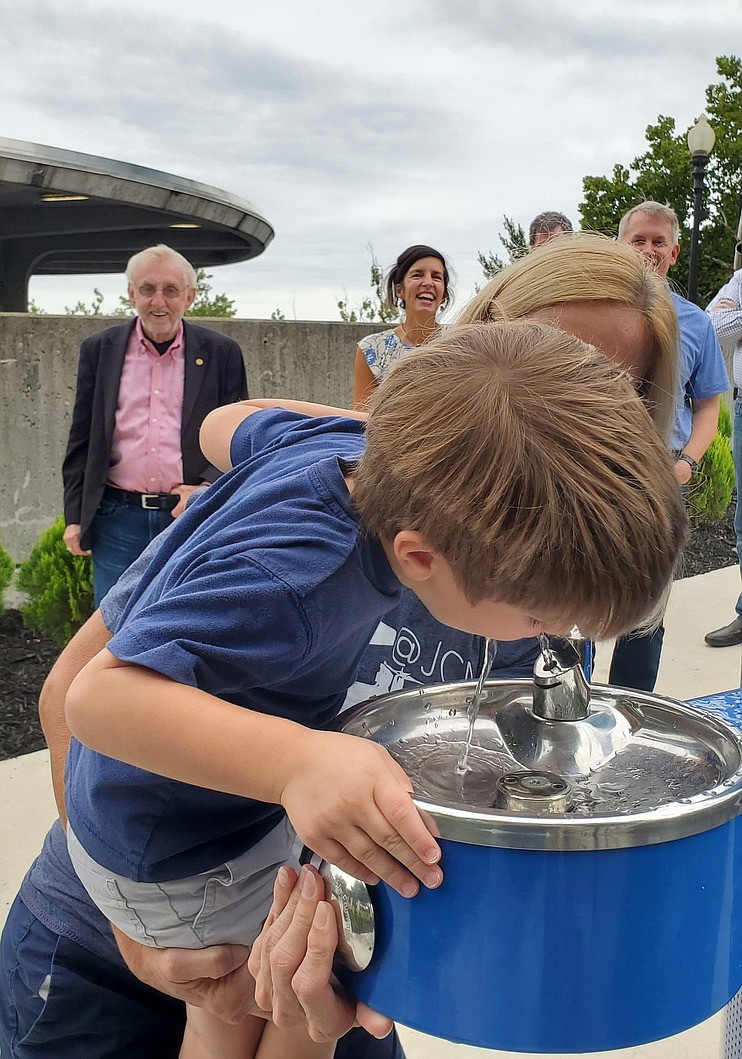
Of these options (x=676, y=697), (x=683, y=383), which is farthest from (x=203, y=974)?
(x=683, y=383)

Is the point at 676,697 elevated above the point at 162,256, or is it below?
below

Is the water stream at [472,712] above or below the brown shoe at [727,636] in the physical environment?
above

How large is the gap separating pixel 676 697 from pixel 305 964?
273 centimetres

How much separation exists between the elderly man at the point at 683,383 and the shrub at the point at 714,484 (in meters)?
3.01

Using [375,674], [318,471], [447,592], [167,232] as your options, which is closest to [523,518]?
[447,592]

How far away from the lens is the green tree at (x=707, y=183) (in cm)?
2411

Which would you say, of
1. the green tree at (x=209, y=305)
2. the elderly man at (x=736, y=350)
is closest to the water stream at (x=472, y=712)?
the elderly man at (x=736, y=350)

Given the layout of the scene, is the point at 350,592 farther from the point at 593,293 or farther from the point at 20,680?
the point at 20,680

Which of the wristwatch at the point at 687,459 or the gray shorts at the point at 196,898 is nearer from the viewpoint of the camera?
the gray shorts at the point at 196,898

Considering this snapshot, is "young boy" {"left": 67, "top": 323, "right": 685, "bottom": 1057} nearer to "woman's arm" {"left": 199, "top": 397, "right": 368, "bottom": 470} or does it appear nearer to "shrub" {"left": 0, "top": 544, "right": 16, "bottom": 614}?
"woman's arm" {"left": 199, "top": 397, "right": 368, "bottom": 470}

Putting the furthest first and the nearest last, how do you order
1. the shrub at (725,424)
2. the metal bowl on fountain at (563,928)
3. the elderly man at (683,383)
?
the shrub at (725,424) < the elderly man at (683,383) < the metal bowl on fountain at (563,928)

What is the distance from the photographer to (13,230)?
1188cm

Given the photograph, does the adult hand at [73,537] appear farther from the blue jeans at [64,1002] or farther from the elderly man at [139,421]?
the blue jeans at [64,1002]

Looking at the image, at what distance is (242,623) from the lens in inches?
33.7
